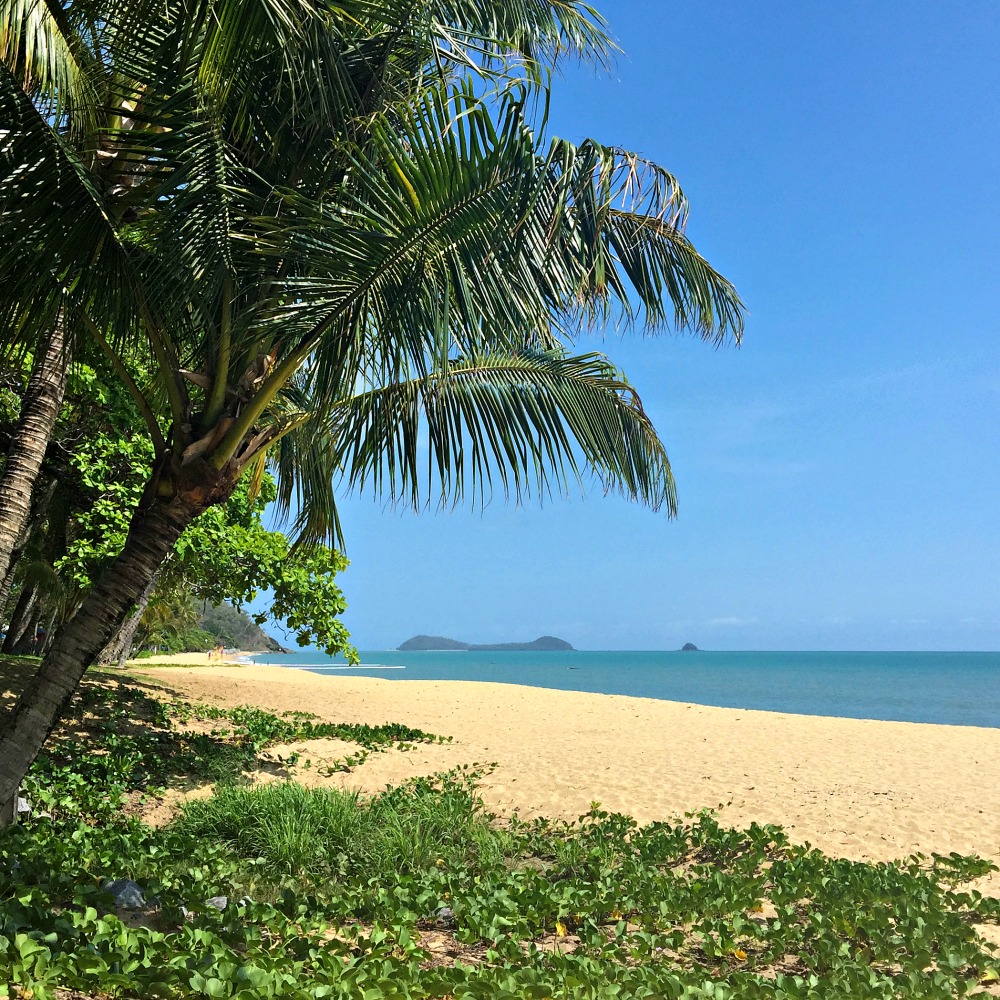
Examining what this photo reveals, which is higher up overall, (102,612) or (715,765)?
(102,612)

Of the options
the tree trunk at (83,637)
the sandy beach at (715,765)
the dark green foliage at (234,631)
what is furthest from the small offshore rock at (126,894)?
the dark green foliage at (234,631)

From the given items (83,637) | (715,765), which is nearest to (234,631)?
(715,765)

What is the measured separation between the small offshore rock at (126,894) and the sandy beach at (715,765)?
14.9 ft

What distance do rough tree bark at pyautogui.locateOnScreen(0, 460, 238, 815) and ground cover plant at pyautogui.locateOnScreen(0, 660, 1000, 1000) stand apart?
25.0 inches

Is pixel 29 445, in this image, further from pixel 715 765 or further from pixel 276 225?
pixel 715 765

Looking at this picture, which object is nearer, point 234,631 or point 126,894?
point 126,894

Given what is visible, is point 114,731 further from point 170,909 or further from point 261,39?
point 261,39

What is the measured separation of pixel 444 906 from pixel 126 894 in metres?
1.77

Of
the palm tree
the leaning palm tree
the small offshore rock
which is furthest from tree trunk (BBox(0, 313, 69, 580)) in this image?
the small offshore rock

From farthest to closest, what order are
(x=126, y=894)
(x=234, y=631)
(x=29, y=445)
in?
(x=234, y=631), (x=29, y=445), (x=126, y=894)

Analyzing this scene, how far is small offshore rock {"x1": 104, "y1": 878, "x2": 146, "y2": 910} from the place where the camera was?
4430 millimetres

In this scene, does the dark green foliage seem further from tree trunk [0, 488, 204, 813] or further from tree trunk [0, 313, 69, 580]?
tree trunk [0, 488, 204, 813]

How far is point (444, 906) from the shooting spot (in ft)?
16.3

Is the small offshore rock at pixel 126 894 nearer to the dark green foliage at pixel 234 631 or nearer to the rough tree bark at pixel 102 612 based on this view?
the rough tree bark at pixel 102 612
